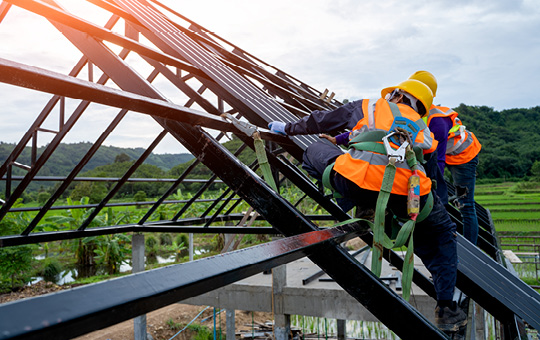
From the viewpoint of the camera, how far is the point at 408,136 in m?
2.11

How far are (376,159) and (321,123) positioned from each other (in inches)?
25.0

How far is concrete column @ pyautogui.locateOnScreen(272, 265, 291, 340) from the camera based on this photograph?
8.65 meters

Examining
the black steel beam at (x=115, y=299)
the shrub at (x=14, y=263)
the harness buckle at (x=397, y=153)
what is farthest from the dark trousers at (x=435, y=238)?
the shrub at (x=14, y=263)

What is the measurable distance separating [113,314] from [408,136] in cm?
175

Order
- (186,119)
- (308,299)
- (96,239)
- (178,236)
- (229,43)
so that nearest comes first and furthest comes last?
(186,119) → (229,43) → (308,299) → (96,239) → (178,236)

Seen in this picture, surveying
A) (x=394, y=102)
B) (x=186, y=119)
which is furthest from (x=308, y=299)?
(x=186, y=119)

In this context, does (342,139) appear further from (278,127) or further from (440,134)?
(440,134)

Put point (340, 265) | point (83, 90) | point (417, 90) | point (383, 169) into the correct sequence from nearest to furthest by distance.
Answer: point (83, 90)
point (340, 265)
point (383, 169)
point (417, 90)

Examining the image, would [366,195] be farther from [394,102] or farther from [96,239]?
→ [96,239]

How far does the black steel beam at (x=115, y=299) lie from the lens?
2.00 feet

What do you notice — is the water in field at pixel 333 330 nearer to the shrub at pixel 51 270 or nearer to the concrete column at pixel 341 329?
the concrete column at pixel 341 329

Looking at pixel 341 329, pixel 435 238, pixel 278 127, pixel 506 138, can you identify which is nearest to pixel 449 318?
pixel 435 238

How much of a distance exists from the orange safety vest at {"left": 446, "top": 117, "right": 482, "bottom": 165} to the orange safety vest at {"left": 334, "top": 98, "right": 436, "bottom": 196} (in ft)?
8.13

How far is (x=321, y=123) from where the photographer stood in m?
2.68
